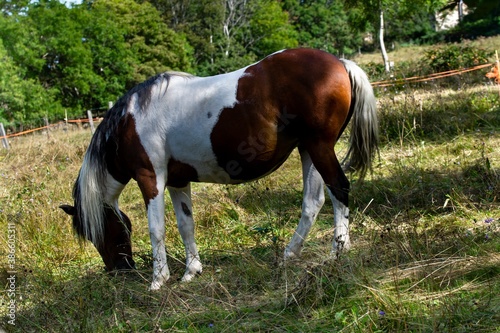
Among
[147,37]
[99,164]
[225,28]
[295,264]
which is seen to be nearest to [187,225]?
[99,164]

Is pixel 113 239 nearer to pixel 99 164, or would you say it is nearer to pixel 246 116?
pixel 99 164

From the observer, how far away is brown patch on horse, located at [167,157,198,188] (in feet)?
15.1

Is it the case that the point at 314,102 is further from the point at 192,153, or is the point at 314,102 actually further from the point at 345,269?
the point at 345,269

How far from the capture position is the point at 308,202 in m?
4.55

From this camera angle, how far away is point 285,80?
4336 millimetres

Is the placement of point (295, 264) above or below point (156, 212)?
below

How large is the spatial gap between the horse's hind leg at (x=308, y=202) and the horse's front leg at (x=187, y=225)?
0.80m

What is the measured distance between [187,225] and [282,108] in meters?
1.33

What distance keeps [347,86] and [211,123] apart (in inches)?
43.9

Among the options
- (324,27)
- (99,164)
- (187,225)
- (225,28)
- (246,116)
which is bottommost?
(324,27)

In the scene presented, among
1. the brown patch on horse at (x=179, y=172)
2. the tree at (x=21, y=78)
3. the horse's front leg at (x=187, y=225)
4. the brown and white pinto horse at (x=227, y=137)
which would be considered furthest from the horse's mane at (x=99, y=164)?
the tree at (x=21, y=78)

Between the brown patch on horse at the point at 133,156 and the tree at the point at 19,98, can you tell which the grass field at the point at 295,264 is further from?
the tree at the point at 19,98

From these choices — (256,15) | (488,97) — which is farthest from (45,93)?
(488,97)

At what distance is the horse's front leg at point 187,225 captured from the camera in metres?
4.62
